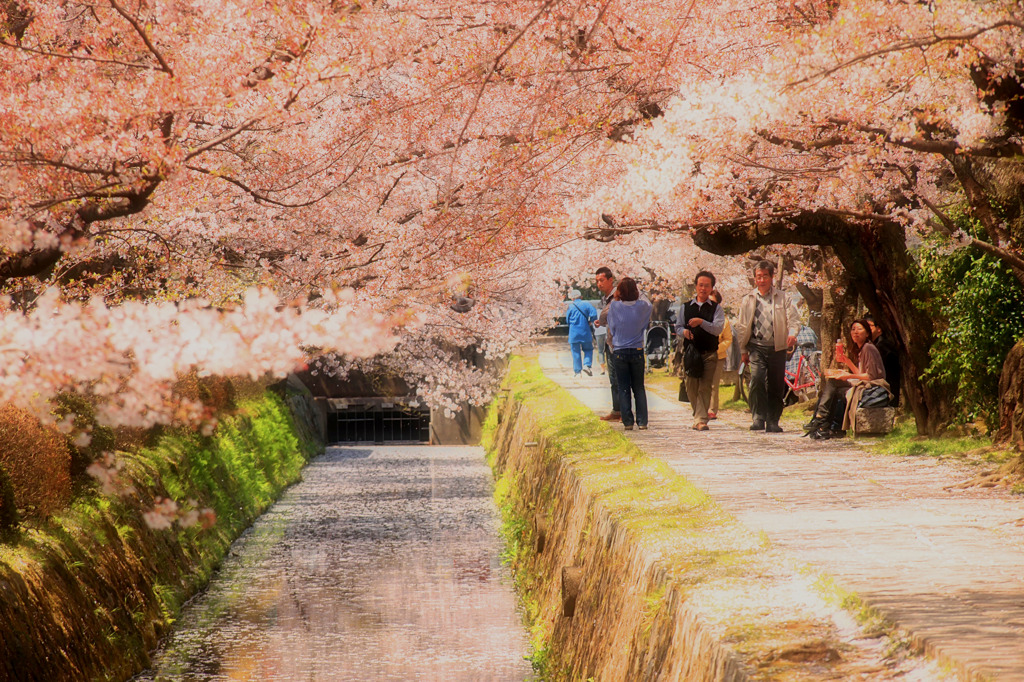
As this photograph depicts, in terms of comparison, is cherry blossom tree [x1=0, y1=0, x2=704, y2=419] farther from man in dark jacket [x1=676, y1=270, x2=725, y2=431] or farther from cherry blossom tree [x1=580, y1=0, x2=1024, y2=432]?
man in dark jacket [x1=676, y1=270, x2=725, y2=431]

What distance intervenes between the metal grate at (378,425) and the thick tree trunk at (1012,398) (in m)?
27.5

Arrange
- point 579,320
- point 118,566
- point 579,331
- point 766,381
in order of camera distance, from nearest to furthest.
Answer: point 118,566, point 766,381, point 579,320, point 579,331

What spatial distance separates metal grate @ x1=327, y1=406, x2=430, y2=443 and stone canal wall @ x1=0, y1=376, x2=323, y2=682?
1740 cm

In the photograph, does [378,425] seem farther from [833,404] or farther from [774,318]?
[774,318]

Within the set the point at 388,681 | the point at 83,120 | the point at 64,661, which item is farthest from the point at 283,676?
the point at 83,120

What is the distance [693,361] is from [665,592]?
8334mm

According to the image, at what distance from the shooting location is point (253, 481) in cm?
2192

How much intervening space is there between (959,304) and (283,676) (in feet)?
26.5

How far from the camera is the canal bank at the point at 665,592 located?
486 cm

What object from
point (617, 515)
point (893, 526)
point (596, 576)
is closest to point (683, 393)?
point (596, 576)

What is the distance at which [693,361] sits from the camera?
572 inches

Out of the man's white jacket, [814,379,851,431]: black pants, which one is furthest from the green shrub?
the man's white jacket

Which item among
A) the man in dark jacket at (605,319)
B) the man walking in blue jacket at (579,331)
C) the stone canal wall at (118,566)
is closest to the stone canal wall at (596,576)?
the man in dark jacket at (605,319)

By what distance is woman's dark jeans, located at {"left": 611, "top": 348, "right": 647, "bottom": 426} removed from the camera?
14.4m
